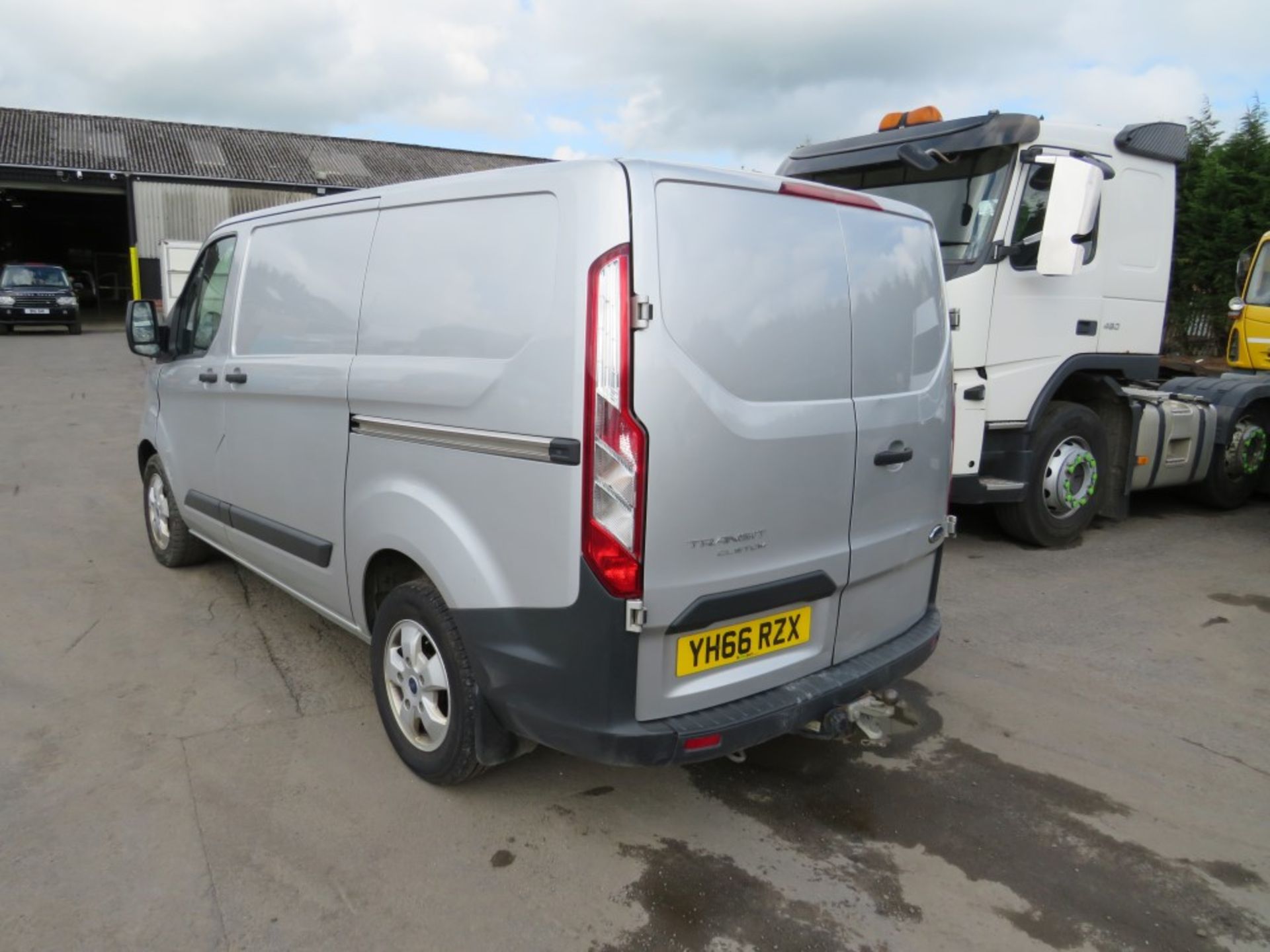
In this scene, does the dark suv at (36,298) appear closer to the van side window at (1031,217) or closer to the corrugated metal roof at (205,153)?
the corrugated metal roof at (205,153)

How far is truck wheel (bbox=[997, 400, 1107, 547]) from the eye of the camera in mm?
6238

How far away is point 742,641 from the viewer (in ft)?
9.03

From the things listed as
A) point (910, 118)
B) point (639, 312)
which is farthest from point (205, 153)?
point (639, 312)

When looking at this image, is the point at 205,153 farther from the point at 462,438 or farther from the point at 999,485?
the point at 462,438

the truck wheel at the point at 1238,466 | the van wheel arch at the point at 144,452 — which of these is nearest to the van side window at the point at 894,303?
the van wheel arch at the point at 144,452

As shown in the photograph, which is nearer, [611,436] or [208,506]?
[611,436]

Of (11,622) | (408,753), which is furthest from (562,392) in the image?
(11,622)

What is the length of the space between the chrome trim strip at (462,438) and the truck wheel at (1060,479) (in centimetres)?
453

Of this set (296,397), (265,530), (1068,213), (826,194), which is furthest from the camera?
(1068,213)

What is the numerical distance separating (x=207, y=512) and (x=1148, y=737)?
4.50 m

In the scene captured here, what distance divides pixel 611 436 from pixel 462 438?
0.58m

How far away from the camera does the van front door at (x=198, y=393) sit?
4.45m

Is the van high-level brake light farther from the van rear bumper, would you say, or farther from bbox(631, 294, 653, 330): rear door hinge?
the van rear bumper

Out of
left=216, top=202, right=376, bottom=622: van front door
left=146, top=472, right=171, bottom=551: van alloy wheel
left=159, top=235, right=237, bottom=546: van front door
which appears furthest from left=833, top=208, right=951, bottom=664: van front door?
left=146, top=472, right=171, bottom=551: van alloy wheel
